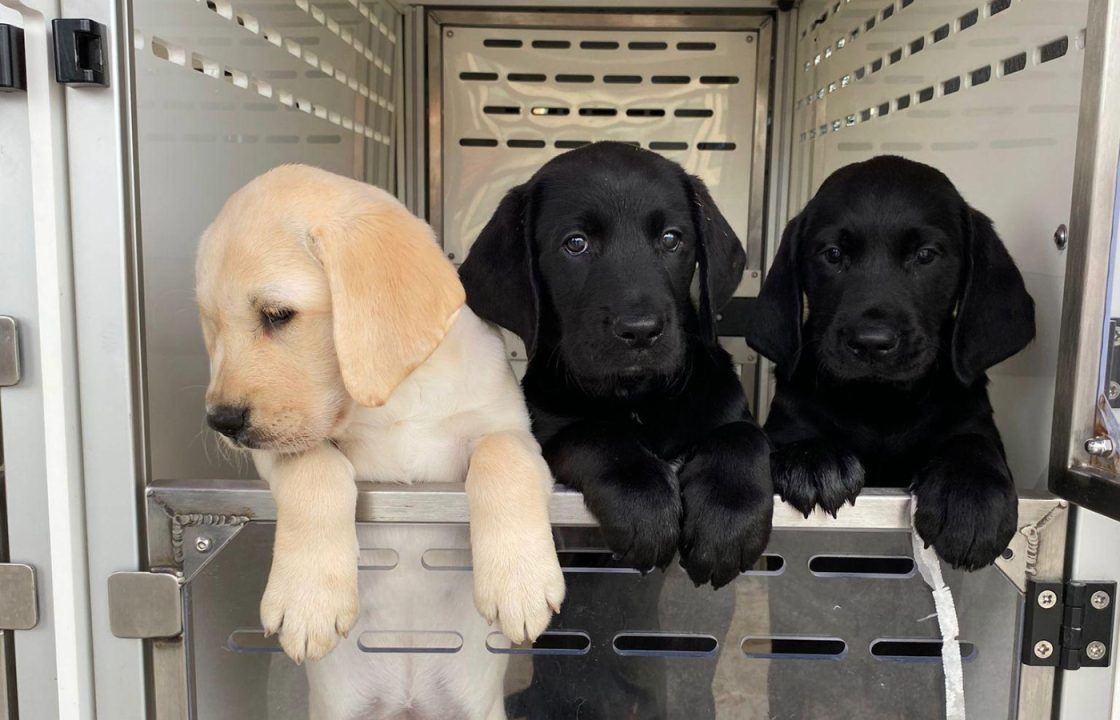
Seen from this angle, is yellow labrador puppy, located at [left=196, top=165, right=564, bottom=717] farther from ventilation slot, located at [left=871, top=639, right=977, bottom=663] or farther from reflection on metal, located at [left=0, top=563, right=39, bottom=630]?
ventilation slot, located at [left=871, top=639, right=977, bottom=663]

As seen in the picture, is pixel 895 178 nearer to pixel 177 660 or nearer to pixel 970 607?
pixel 970 607

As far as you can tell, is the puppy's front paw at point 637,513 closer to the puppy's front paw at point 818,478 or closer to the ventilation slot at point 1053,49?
the puppy's front paw at point 818,478

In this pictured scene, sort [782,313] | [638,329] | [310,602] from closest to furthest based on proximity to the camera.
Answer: [310,602], [638,329], [782,313]

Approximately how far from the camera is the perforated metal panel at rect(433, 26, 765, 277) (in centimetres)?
275

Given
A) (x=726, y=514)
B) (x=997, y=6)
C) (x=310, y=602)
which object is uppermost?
(x=997, y=6)

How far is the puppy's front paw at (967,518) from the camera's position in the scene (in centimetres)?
132

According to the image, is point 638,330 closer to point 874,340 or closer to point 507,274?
point 507,274

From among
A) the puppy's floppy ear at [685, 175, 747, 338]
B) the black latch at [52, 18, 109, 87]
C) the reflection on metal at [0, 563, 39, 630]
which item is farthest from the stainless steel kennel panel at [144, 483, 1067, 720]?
the black latch at [52, 18, 109, 87]

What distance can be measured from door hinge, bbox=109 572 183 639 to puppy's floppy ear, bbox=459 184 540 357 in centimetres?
75

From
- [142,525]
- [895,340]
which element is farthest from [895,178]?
[142,525]

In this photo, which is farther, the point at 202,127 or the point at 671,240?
the point at 671,240

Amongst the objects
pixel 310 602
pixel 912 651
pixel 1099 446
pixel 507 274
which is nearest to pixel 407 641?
pixel 310 602

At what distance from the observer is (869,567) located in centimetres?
142

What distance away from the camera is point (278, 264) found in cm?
137
